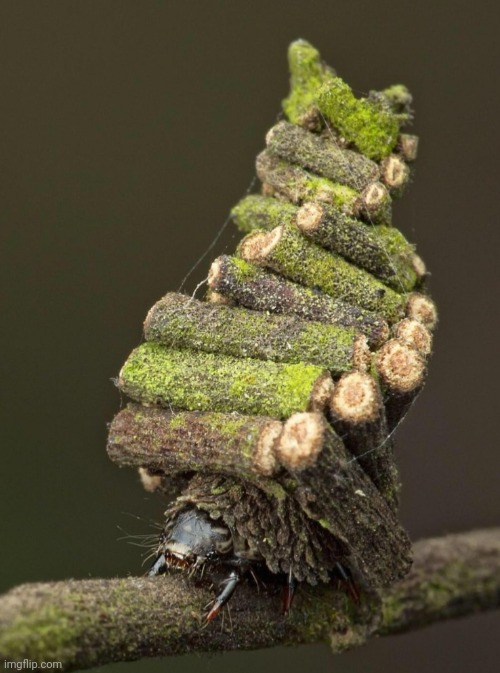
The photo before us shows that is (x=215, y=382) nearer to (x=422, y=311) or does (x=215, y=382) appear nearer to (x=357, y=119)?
(x=422, y=311)

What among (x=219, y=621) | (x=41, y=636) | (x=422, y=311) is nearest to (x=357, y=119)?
(x=422, y=311)

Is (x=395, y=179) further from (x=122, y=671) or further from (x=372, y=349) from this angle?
(x=122, y=671)

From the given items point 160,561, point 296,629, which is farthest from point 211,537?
point 296,629

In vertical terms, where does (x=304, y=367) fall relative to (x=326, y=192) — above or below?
below

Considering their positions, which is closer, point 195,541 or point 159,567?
point 195,541

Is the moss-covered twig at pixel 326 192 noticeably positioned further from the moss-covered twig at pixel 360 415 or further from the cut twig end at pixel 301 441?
the cut twig end at pixel 301 441

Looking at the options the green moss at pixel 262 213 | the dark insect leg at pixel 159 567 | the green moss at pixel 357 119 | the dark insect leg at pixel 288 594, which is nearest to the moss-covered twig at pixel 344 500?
the dark insect leg at pixel 288 594
